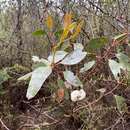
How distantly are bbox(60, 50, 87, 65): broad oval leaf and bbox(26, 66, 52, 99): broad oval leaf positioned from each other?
3 cm

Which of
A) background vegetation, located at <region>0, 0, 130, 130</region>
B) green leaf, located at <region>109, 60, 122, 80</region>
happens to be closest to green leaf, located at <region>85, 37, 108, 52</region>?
green leaf, located at <region>109, 60, 122, 80</region>

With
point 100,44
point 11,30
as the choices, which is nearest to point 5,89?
point 11,30

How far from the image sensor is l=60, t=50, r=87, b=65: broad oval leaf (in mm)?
507

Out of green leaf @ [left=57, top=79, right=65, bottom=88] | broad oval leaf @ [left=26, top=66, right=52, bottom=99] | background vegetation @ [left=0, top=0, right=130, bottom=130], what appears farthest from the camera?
background vegetation @ [left=0, top=0, right=130, bottom=130]

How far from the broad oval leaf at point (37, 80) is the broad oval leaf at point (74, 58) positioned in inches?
1.0

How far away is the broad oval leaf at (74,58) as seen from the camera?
0.51 m

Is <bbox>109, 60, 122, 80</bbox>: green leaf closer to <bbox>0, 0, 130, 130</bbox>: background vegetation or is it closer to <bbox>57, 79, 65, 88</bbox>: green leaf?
<bbox>57, 79, 65, 88</bbox>: green leaf

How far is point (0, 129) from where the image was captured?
276 centimetres

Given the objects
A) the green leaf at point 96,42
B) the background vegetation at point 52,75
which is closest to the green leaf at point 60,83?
the green leaf at point 96,42

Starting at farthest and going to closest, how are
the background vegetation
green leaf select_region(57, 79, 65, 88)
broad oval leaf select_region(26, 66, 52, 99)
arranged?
the background vegetation, green leaf select_region(57, 79, 65, 88), broad oval leaf select_region(26, 66, 52, 99)

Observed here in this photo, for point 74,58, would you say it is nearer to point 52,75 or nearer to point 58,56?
point 58,56

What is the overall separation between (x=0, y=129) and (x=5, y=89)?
3.66 ft

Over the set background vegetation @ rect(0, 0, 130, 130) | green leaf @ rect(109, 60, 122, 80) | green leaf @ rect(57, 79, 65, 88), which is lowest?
background vegetation @ rect(0, 0, 130, 130)

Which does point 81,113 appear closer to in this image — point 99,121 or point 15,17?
point 99,121
